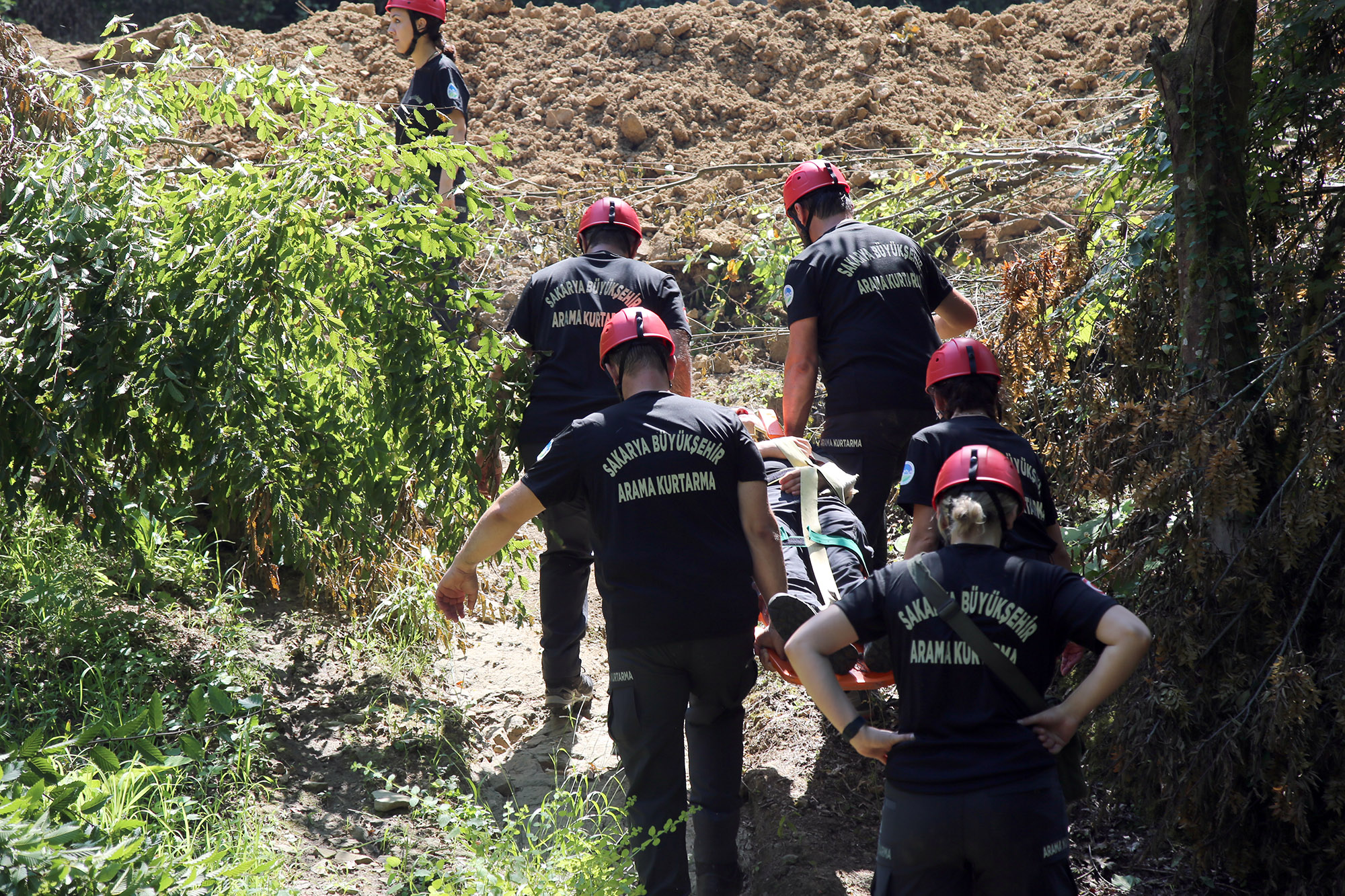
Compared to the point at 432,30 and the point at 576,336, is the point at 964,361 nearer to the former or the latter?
the point at 576,336

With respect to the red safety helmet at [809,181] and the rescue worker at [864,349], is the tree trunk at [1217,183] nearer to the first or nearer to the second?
the rescue worker at [864,349]

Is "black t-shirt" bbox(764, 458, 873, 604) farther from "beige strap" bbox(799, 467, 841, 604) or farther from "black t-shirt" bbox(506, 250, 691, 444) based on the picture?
"black t-shirt" bbox(506, 250, 691, 444)

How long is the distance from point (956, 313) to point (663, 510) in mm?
2017

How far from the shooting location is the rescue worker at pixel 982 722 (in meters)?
2.42

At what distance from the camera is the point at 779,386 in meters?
7.38

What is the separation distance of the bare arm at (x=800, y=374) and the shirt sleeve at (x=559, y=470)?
121 centimetres

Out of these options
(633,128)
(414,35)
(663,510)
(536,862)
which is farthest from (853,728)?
(633,128)

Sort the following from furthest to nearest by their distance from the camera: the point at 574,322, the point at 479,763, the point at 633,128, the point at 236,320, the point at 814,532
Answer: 1. the point at 633,128
2. the point at 479,763
3. the point at 574,322
4. the point at 236,320
5. the point at 814,532

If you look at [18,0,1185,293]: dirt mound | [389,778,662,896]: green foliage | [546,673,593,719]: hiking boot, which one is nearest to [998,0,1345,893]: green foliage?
[389,778,662,896]: green foliage

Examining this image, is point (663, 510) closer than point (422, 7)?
Yes

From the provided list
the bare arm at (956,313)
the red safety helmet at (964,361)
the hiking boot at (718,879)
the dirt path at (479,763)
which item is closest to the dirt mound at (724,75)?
the bare arm at (956,313)

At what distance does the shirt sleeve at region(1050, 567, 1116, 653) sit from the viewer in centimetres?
249

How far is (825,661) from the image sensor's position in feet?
8.73

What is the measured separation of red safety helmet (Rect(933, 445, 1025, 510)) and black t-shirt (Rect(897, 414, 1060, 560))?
415 mm
